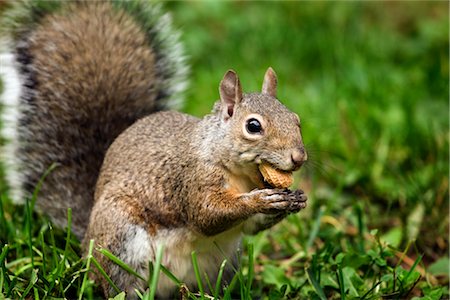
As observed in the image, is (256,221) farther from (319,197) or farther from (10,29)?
(10,29)

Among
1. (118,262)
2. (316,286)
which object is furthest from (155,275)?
(316,286)

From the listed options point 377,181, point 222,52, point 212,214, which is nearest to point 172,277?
point 212,214

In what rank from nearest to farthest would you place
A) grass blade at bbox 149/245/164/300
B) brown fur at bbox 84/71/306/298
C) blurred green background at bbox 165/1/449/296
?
grass blade at bbox 149/245/164/300
brown fur at bbox 84/71/306/298
blurred green background at bbox 165/1/449/296

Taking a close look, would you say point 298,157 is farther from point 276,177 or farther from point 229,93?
point 229,93

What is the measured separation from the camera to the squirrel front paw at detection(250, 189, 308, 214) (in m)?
2.05

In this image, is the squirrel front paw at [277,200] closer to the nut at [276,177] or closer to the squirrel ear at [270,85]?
the nut at [276,177]

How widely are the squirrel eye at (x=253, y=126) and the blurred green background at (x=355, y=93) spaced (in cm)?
26

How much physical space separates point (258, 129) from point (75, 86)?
803 millimetres

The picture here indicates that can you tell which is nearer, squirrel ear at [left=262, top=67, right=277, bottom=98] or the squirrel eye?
the squirrel eye

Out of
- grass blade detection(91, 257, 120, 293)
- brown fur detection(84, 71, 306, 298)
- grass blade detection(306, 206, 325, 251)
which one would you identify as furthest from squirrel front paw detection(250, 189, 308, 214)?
grass blade detection(306, 206, 325, 251)

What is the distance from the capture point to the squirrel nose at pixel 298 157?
1970 mm

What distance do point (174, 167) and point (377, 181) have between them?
1.17 meters

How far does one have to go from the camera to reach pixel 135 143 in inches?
93.8

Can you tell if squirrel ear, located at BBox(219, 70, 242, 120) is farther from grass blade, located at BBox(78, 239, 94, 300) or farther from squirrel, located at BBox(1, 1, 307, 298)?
grass blade, located at BBox(78, 239, 94, 300)
